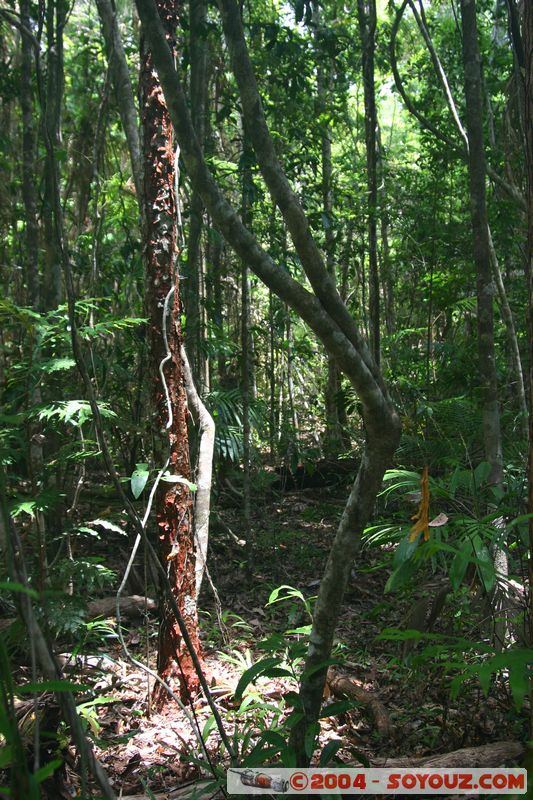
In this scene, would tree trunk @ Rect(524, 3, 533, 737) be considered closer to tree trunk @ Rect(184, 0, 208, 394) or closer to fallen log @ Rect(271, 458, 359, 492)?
tree trunk @ Rect(184, 0, 208, 394)

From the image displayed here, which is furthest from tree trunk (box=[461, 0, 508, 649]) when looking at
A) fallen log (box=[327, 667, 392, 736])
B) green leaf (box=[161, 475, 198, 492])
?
green leaf (box=[161, 475, 198, 492])

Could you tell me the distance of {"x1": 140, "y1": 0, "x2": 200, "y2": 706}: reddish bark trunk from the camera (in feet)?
11.7

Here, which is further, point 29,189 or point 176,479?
point 29,189

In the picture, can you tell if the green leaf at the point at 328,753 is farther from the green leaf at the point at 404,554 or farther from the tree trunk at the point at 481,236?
the tree trunk at the point at 481,236

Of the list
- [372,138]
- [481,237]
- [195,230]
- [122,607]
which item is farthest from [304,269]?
[372,138]

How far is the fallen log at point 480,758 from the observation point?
2.23 m

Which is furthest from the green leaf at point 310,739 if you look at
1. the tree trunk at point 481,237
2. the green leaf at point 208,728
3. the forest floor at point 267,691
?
the tree trunk at point 481,237

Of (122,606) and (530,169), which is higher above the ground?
(530,169)

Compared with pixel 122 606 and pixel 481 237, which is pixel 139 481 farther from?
pixel 481 237

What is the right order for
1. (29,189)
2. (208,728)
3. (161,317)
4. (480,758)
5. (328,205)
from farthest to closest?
1. (328,205)
2. (29,189)
3. (161,317)
4. (208,728)
5. (480,758)

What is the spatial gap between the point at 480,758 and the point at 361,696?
1038 mm

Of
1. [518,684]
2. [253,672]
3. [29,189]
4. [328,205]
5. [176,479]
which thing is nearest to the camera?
[518,684]

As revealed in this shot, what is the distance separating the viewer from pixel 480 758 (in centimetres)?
226

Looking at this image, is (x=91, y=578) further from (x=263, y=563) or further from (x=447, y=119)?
(x=447, y=119)
